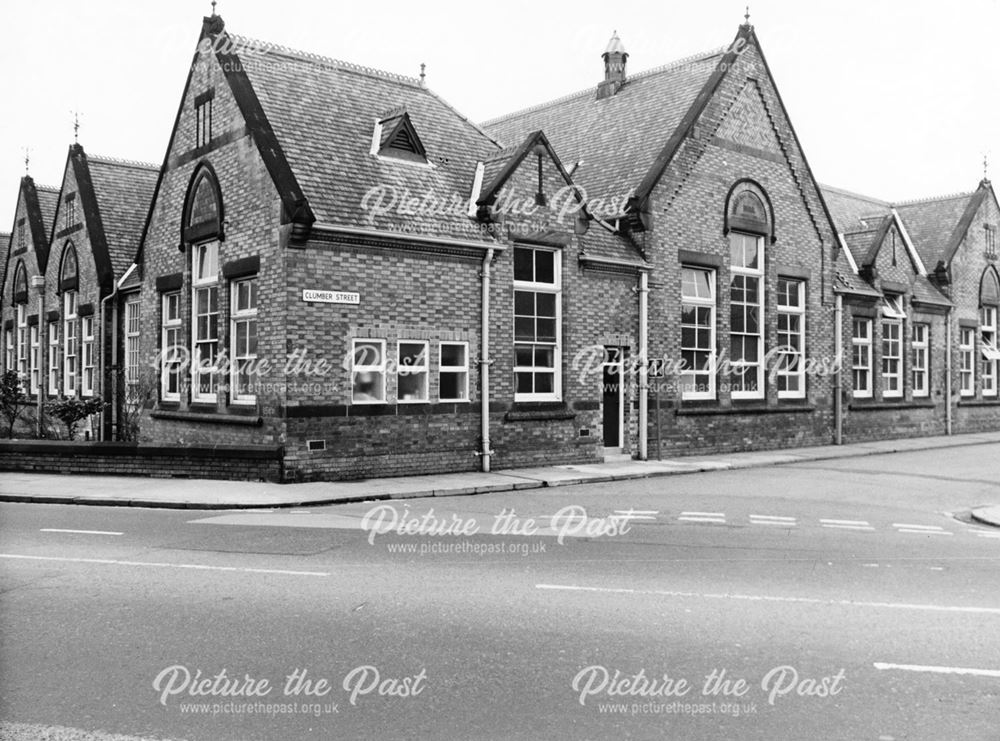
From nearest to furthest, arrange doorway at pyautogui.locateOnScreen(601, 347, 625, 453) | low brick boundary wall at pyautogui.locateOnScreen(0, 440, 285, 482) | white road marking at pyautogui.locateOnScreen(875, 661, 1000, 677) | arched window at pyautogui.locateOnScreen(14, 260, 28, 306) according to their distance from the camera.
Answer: white road marking at pyautogui.locateOnScreen(875, 661, 1000, 677), low brick boundary wall at pyautogui.locateOnScreen(0, 440, 285, 482), doorway at pyautogui.locateOnScreen(601, 347, 625, 453), arched window at pyautogui.locateOnScreen(14, 260, 28, 306)

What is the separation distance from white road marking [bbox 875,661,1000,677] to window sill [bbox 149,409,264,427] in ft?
42.7

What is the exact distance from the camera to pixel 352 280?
17.5 meters

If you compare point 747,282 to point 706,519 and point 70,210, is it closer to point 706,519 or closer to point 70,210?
point 706,519

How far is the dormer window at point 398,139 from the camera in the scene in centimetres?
1988

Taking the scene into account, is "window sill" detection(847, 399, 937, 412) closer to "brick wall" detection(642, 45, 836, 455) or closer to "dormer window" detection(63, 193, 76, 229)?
"brick wall" detection(642, 45, 836, 455)

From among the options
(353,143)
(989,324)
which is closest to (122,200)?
(353,143)

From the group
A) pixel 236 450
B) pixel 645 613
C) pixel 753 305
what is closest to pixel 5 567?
pixel 645 613

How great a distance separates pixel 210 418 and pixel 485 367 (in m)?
5.69

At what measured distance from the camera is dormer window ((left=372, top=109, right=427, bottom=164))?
19875mm

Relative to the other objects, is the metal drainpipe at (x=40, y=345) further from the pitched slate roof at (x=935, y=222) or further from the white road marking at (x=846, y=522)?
the pitched slate roof at (x=935, y=222)

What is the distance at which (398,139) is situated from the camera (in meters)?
20.1

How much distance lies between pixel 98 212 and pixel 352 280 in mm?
14343

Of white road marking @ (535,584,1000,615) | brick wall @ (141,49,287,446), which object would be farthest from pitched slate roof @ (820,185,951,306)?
white road marking @ (535,584,1000,615)

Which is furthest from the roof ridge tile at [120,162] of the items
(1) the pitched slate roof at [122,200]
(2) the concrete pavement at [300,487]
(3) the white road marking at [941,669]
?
(3) the white road marking at [941,669]
